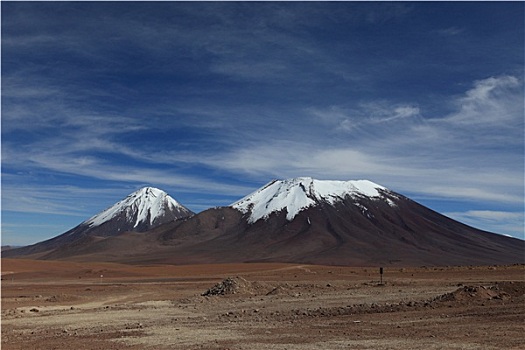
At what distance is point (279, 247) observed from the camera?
14738 centimetres

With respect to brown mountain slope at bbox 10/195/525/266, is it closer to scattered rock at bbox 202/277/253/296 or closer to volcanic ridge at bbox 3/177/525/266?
volcanic ridge at bbox 3/177/525/266

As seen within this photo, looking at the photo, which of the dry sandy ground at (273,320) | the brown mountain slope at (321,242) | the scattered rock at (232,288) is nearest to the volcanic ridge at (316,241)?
the brown mountain slope at (321,242)

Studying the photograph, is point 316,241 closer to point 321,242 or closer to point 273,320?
point 321,242

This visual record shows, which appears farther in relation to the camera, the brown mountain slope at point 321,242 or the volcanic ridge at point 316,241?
the volcanic ridge at point 316,241

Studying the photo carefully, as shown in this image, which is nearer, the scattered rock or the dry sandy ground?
the dry sandy ground

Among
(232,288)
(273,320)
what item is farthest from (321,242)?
(273,320)

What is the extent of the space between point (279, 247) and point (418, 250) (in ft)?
115

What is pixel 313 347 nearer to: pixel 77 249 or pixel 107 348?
pixel 107 348

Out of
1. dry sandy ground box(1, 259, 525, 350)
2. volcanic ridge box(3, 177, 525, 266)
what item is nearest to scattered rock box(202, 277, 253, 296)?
dry sandy ground box(1, 259, 525, 350)

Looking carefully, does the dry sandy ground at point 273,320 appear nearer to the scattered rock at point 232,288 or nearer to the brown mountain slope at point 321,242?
the scattered rock at point 232,288

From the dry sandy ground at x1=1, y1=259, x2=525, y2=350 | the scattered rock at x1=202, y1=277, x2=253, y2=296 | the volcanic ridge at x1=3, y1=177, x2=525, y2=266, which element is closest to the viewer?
the dry sandy ground at x1=1, y1=259, x2=525, y2=350

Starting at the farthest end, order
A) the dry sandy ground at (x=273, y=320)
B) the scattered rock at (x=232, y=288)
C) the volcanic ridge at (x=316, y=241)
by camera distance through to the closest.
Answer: the volcanic ridge at (x=316, y=241) → the scattered rock at (x=232, y=288) → the dry sandy ground at (x=273, y=320)

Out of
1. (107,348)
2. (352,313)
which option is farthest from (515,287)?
(107,348)

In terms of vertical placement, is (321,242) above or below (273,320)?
above
